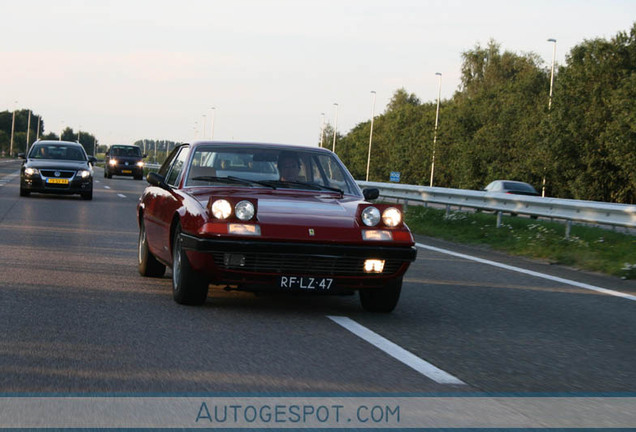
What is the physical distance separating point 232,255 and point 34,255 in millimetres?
4674

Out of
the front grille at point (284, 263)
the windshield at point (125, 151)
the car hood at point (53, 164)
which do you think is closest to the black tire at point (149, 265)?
the front grille at point (284, 263)

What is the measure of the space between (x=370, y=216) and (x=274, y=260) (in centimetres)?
84

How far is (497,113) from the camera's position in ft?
239

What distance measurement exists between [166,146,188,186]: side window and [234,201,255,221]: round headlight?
63.6 inches

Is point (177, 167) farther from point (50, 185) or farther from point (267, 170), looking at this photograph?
point (50, 185)

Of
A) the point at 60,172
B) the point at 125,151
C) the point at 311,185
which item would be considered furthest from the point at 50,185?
the point at 125,151

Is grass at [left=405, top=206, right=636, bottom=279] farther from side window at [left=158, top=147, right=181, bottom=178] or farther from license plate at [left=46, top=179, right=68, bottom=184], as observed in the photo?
license plate at [left=46, top=179, right=68, bottom=184]

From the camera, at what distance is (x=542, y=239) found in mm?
15109

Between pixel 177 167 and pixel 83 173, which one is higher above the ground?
pixel 177 167

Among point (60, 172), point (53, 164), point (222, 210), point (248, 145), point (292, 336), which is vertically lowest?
point (292, 336)

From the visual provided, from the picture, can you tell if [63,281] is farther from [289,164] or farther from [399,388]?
[399,388]

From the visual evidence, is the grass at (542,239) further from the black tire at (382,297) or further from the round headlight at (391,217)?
the round headlight at (391,217)

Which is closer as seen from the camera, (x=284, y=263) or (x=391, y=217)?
(x=284, y=263)

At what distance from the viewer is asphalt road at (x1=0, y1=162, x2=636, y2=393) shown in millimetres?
5109
